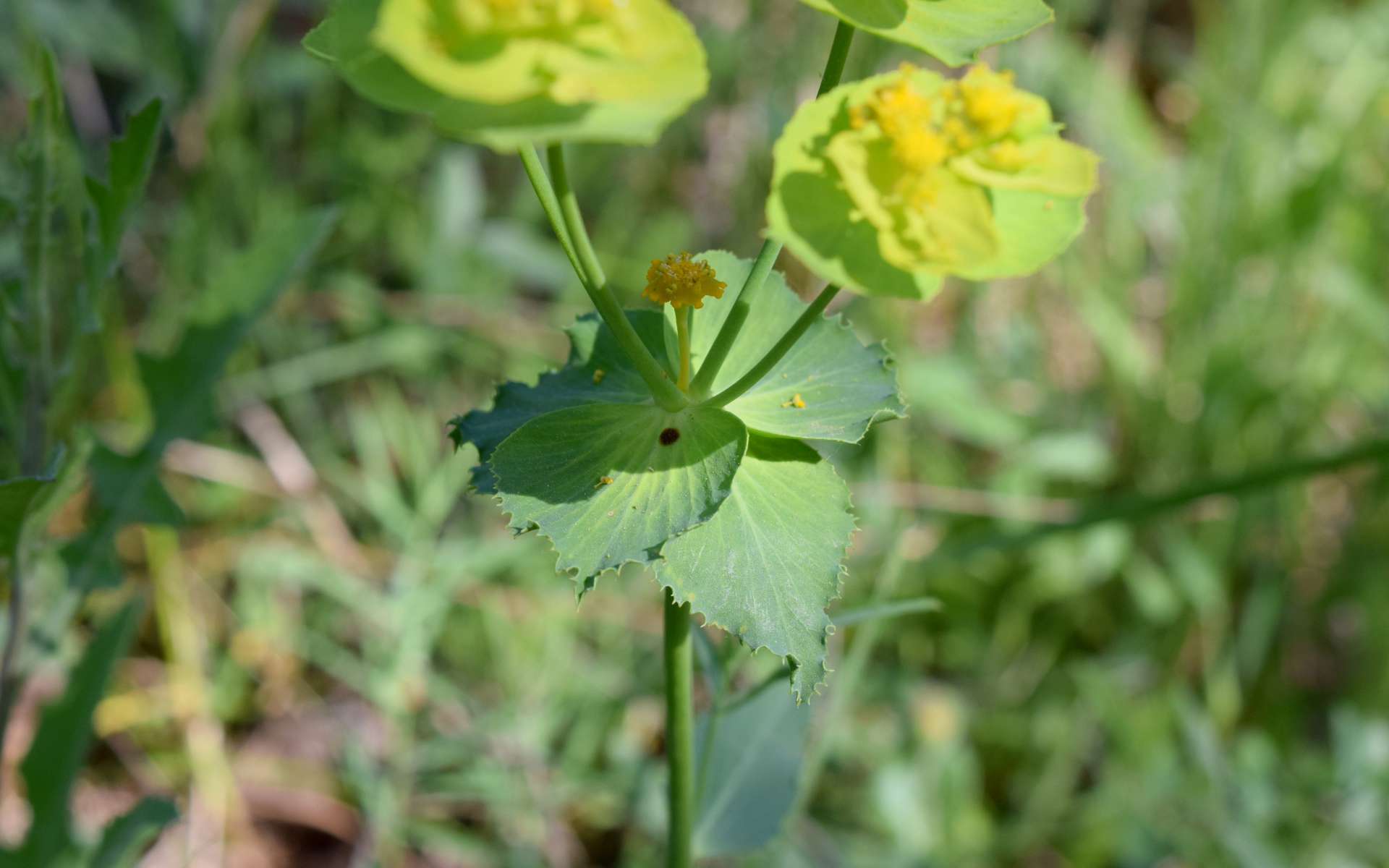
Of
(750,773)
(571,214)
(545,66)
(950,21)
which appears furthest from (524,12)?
(750,773)

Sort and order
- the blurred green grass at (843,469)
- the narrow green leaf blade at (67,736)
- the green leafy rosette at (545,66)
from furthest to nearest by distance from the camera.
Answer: the blurred green grass at (843,469) < the narrow green leaf blade at (67,736) < the green leafy rosette at (545,66)

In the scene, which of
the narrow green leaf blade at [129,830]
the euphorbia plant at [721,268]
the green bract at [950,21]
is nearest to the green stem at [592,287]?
the euphorbia plant at [721,268]

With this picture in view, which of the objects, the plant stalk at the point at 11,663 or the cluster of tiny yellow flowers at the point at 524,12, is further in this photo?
the plant stalk at the point at 11,663

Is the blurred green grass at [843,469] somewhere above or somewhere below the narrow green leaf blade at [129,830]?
below

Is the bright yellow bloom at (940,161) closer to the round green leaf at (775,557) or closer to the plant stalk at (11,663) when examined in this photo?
the round green leaf at (775,557)

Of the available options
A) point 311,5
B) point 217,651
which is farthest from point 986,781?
point 311,5

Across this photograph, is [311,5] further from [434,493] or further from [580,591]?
[580,591]

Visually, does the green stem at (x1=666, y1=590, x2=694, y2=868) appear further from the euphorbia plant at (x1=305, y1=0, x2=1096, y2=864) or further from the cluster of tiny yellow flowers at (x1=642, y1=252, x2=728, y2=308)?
the cluster of tiny yellow flowers at (x1=642, y1=252, x2=728, y2=308)

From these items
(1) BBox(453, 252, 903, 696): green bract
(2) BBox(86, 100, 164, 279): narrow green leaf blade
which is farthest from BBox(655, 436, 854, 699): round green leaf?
(2) BBox(86, 100, 164, 279): narrow green leaf blade
